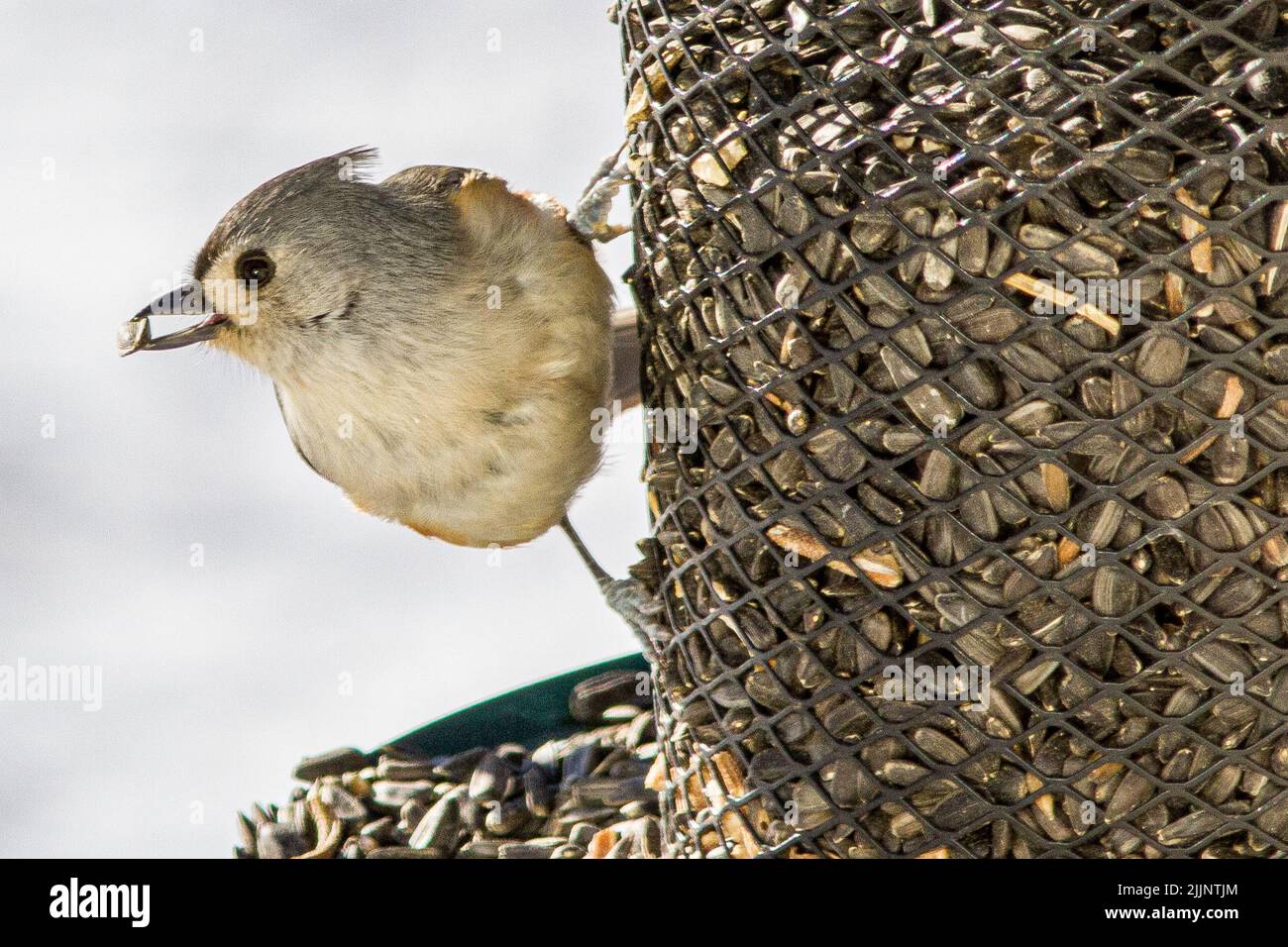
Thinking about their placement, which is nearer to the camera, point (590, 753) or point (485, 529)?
point (485, 529)

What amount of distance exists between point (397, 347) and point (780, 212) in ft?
3.03

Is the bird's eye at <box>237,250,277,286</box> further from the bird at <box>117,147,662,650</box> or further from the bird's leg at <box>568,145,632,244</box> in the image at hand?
the bird's leg at <box>568,145,632,244</box>

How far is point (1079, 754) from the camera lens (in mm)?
2027

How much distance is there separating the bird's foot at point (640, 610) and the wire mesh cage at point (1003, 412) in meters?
0.37

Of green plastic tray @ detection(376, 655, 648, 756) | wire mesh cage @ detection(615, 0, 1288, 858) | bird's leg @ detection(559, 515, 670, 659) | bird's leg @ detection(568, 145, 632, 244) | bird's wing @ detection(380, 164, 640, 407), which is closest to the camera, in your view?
wire mesh cage @ detection(615, 0, 1288, 858)

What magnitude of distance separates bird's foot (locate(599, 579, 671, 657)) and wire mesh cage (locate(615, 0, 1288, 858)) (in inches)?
14.6

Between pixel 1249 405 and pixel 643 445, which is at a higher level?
pixel 643 445

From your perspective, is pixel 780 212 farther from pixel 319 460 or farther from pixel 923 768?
pixel 319 460

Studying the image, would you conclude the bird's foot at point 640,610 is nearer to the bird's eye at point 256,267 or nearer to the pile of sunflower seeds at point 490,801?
the pile of sunflower seeds at point 490,801

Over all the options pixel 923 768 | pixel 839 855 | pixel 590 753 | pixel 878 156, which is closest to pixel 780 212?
pixel 878 156

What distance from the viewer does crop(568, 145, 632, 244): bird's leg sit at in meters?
3.04

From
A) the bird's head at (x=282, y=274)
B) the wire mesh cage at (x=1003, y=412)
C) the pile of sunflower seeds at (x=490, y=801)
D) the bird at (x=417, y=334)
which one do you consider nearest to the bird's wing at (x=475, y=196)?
the bird at (x=417, y=334)

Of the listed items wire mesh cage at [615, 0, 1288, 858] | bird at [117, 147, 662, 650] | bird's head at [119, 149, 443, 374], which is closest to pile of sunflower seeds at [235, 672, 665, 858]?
bird at [117, 147, 662, 650]

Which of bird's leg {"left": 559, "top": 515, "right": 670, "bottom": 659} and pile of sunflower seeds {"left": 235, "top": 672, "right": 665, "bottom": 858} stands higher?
bird's leg {"left": 559, "top": 515, "right": 670, "bottom": 659}
